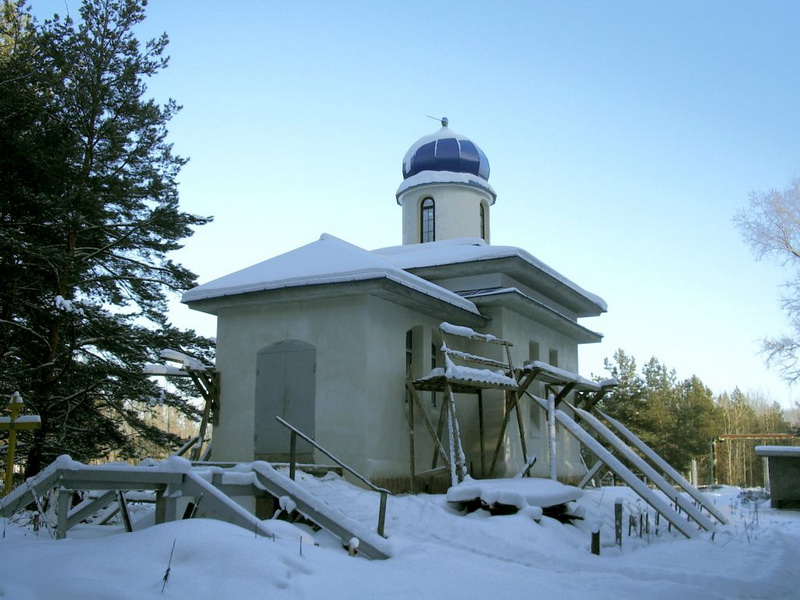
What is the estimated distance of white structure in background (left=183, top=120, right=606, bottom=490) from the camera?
45.2 ft

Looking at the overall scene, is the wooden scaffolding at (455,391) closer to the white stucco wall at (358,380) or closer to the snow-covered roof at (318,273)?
the white stucco wall at (358,380)

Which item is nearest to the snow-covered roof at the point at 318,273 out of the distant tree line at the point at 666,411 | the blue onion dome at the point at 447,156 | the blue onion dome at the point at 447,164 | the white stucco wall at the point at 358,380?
the white stucco wall at the point at 358,380

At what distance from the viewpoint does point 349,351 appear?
549 inches

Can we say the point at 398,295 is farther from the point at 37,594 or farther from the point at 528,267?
the point at 37,594

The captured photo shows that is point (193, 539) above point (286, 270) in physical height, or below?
below

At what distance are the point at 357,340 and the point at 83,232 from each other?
32.0 feet

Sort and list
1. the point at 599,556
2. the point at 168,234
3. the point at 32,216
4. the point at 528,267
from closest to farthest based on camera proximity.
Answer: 1. the point at 599,556
2. the point at 528,267
3. the point at 32,216
4. the point at 168,234

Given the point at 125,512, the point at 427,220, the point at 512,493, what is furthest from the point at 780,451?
the point at 125,512

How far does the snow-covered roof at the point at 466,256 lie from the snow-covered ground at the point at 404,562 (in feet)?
19.9

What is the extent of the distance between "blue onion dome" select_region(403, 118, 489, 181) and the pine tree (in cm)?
612

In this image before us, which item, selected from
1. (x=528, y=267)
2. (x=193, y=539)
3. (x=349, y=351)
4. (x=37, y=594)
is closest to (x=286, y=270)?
(x=349, y=351)

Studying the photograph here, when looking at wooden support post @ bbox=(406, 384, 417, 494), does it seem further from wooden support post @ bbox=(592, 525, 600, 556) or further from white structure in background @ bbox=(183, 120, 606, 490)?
wooden support post @ bbox=(592, 525, 600, 556)

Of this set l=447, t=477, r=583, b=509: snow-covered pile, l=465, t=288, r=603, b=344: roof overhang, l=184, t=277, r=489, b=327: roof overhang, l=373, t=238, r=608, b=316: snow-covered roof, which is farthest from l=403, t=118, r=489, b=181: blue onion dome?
l=447, t=477, r=583, b=509: snow-covered pile

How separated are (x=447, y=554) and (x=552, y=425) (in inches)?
249
